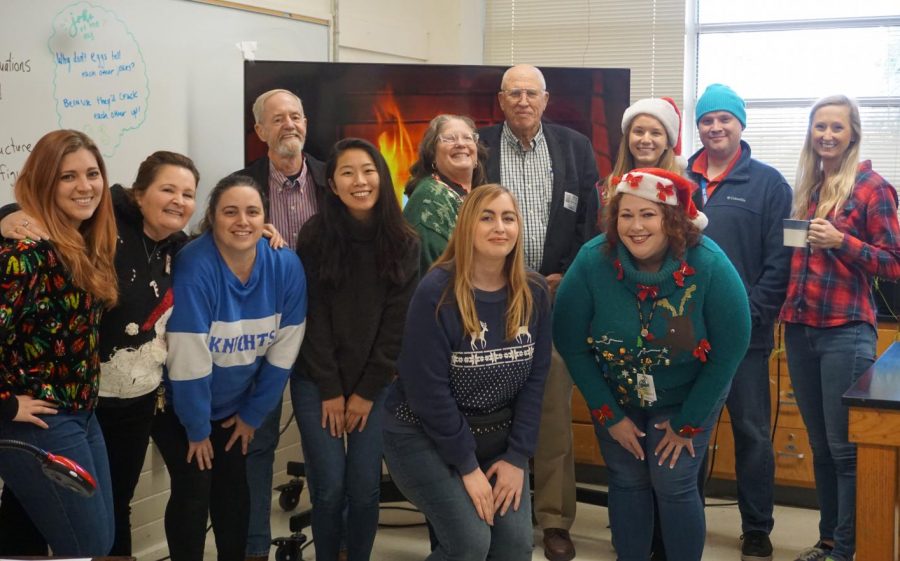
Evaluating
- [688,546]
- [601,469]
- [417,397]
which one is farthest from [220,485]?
[601,469]

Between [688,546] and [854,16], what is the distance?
320 cm

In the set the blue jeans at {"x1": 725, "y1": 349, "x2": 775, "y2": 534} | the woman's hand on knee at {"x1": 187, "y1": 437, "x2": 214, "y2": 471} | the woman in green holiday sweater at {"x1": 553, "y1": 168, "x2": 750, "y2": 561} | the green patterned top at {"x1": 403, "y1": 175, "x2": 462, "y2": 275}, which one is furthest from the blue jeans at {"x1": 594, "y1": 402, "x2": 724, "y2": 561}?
the woman's hand on knee at {"x1": 187, "y1": 437, "x2": 214, "y2": 471}

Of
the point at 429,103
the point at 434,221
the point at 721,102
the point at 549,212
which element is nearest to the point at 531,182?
the point at 549,212

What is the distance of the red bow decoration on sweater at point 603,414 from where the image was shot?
268 cm

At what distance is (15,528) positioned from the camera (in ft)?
7.93

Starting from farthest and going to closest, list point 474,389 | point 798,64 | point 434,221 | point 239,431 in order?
point 798,64, point 434,221, point 239,431, point 474,389

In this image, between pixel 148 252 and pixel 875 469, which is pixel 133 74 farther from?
pixel 875 469

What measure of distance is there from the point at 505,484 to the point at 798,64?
3216 mm

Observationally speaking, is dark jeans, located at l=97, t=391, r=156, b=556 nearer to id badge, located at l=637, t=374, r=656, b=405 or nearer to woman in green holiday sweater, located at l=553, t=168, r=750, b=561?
woman in green holiday sweater, located at l=553, t=168, r=750, b=561

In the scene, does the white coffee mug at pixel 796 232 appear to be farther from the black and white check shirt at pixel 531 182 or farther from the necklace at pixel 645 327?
the black and white check shirt at pixel 531 182

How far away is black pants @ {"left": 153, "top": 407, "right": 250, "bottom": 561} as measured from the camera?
8.77 ft

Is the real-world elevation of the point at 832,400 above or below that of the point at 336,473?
above

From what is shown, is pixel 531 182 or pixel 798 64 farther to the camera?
pixel 798 64

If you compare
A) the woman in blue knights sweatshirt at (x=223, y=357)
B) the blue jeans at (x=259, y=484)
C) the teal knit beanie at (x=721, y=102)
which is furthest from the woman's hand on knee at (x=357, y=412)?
the teal knit beanie at (x=721, y=102)
